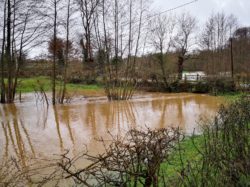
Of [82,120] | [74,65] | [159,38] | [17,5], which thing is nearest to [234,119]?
[82,120]

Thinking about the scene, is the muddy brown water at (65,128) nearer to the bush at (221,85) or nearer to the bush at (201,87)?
the bush at (221,85)

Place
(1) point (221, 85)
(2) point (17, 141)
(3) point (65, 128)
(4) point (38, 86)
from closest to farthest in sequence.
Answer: (2) point (17, 141) → (3) point (65, 128) → (1) point (221, 85) → (4) point (38, 86)

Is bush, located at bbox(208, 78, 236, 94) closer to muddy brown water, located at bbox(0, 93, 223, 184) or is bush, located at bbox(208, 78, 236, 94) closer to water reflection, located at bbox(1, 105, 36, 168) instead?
muddy brown water, located at bbox(0, 93, 223, 184)

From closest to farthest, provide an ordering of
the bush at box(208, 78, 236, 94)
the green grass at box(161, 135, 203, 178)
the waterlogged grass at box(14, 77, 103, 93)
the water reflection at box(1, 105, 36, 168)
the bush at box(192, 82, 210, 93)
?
the green grass at box(161, 135, 203, 178) → the water reflection at box(1, 105, 36, 168) → the bush at box(208, 78, 236, 94) → the bush at box(192, 82, 210, 93) → the waterlogged grass at box(14, 77, 103, 93)

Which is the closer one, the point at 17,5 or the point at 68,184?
the point at 68,184

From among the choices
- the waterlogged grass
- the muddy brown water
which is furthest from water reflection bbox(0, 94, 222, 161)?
the waterlogged grass

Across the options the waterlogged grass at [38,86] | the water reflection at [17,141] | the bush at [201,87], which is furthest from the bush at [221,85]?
the water reflection at [17,141]

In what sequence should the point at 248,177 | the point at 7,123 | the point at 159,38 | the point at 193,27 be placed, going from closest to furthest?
the point at 248,177, the point at 7,123, the point at 159,38, the point at 193,27

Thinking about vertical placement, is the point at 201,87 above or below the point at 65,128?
above

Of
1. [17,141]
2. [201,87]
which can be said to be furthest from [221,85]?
[17,141]

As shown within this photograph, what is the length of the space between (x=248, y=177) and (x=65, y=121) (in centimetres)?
1058

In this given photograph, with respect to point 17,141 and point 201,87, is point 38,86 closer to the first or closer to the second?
point 201,87

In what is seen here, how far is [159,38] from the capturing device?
3619 centimetres

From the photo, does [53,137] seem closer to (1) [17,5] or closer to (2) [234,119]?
(2) [234,119]
